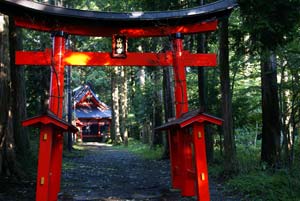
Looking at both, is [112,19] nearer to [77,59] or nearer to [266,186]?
[77,59]

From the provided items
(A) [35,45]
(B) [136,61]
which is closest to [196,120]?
(B) [136,61]

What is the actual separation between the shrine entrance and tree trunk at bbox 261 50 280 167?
2.51 meters

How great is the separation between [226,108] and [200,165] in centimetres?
335

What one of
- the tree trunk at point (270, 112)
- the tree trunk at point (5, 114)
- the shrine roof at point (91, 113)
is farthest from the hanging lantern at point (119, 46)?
the shrine roof at point (91, 113)

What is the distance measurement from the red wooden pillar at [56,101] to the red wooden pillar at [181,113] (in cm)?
299

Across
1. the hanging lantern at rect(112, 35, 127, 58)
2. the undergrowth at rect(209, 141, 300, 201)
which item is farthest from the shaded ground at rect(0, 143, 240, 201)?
the hanging lantern at rect(112, 35, 127, 58)

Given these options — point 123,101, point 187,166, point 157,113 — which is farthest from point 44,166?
point 123,101

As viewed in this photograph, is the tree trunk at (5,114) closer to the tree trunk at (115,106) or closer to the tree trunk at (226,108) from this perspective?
the tree trunk at (226,108)

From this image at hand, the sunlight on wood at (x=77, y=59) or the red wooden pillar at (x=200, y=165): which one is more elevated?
the sunlight on wood at (x=77, y=59)

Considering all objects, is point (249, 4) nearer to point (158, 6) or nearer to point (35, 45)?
point (158, 6)

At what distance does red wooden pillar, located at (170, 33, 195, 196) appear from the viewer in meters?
8.85

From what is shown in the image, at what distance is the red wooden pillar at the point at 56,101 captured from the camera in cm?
845

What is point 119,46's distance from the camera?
9781 millimetres

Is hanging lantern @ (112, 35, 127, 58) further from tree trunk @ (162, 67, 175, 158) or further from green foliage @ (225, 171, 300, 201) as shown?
tree trunk @ (162, 67, 175, 158)
